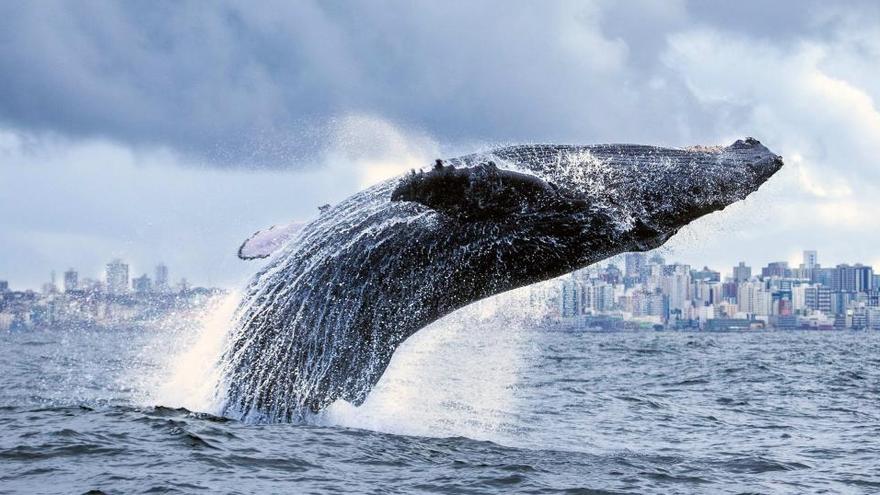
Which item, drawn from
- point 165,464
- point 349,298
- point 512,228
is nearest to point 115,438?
point 165,464

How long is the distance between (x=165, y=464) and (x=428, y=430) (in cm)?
315

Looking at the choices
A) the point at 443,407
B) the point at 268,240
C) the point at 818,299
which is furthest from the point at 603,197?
the point at 818,299

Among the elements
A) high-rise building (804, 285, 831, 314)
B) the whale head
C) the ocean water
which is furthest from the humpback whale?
high-rise building (804, 285, 831, 314)

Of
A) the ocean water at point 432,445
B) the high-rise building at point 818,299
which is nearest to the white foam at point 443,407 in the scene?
the ocean water at point 432,445

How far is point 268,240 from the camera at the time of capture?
33.6ft

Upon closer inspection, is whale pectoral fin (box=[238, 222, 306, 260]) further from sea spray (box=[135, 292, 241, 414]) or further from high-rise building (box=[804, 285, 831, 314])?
high-rise building (box=[804, 285, 831, 314])

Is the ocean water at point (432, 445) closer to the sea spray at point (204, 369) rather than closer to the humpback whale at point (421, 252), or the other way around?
the sea spray at point (204, 369)

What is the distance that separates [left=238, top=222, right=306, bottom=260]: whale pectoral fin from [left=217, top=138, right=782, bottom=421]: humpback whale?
0.04 metres

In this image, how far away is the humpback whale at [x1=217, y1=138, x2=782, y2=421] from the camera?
30.9ft

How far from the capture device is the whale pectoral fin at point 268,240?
10016 millimetres

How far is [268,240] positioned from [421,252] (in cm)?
162

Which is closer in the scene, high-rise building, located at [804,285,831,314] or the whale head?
the whale head

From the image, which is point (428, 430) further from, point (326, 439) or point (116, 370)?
point (116, 370)

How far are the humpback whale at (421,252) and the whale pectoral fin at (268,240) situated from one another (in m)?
0.04
